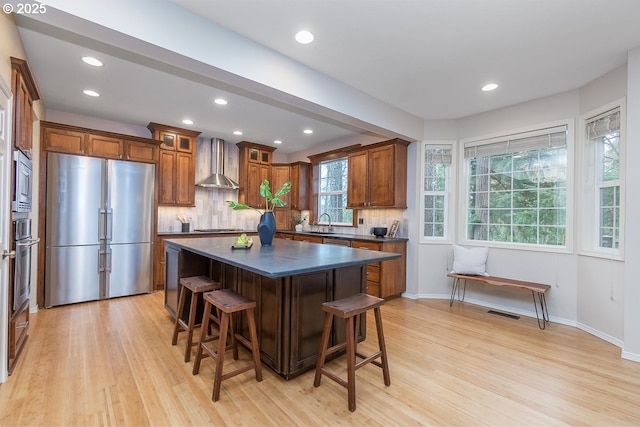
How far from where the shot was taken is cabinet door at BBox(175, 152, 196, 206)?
518cm

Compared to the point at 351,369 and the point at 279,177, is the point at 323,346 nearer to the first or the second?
the point at 351,369

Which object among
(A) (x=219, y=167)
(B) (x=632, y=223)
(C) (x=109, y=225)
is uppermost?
(A) (x=219, y=167)

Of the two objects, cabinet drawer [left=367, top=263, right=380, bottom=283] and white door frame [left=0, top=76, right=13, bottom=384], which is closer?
white door frame [left=0, top=76, right=13, bottom=384]

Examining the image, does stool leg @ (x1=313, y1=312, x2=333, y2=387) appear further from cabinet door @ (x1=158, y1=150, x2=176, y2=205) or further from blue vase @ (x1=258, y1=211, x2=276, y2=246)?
cabinet door @ (x1=158, y1=150, x2=176, y2=205)

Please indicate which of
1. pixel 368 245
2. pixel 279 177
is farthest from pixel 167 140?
pixel 368 245

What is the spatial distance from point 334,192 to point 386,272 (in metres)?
2.22

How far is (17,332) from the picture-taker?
96.6 inches

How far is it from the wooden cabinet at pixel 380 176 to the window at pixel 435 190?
33 centimetres

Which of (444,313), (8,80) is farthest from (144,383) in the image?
(444,313)

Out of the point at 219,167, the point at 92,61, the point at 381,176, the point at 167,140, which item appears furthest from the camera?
the point at 219,167

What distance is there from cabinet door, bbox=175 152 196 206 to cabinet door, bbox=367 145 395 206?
10.2 ft

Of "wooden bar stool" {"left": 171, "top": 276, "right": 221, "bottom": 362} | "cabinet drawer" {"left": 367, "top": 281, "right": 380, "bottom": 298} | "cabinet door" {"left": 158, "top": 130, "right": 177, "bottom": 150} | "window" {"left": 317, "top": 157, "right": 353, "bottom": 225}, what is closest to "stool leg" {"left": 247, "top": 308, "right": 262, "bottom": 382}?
"wooden bar stool" {"left": 171, "top": 276, "right": 221, "bottom": 362}

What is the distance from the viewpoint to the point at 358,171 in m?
5.14

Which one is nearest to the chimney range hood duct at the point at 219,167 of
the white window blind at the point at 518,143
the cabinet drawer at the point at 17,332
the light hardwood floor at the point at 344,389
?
the light hardwood floor at the point at 344,389
